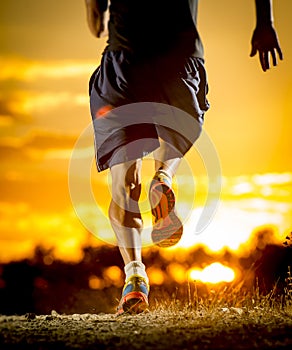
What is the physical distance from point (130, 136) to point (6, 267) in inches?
475

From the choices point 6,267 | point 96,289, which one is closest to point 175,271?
point 96,289

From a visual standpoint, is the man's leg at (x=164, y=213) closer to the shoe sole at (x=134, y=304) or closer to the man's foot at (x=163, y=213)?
the man's foot at (x=163, y=213)

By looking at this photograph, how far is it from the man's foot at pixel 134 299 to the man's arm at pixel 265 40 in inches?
57.8

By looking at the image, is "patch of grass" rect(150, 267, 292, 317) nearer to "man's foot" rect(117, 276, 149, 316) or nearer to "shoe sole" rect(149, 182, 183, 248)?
"man's foot" rect(117, 276, 149, 316)

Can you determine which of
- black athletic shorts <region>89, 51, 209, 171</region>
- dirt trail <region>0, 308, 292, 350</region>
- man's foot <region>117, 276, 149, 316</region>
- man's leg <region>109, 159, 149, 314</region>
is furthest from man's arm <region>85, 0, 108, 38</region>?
dirt trail <region>0, 308, 292, 350</region>

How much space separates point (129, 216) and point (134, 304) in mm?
512

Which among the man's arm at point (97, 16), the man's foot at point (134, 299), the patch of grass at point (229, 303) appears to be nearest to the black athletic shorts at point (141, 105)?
the man's arm at point (97, 16)

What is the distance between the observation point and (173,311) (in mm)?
3965

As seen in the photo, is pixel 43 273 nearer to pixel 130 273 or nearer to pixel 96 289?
pixel 96 289

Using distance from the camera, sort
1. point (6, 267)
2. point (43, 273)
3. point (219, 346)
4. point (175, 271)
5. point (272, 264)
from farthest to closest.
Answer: point (175, 271)
point (43, 273)
point (6, 267)
point (272, 264)
point (219, 346)

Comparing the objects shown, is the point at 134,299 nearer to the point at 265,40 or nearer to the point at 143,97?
the point at 143,97

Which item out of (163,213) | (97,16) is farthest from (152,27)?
(163,213)

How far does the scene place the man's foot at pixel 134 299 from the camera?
3.69 meters

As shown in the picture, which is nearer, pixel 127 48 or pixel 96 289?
pixel 127 48
